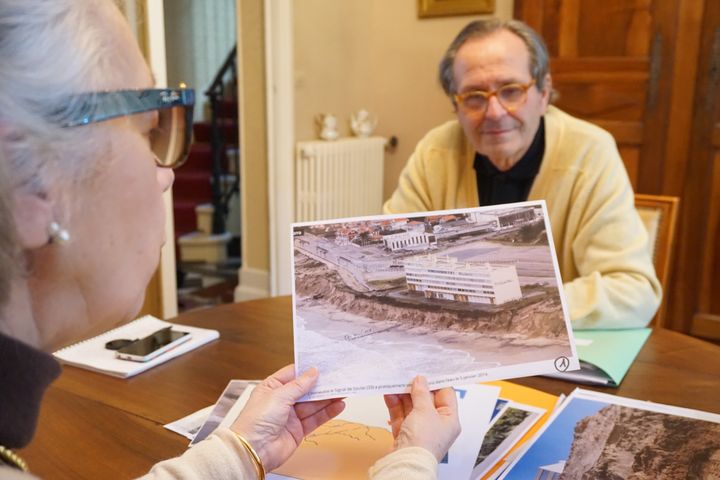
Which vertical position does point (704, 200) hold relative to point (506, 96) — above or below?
below

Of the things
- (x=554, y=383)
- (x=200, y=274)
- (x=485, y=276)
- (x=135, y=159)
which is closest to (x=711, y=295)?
(x=554, y=383)

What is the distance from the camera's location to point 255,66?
3326 mm

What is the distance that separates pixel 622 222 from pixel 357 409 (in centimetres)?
85

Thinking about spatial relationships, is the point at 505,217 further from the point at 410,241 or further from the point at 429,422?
the point at 429,422

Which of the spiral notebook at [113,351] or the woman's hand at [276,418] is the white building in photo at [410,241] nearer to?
the woman's hand at [276,418]

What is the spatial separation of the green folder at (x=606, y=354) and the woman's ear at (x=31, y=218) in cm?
81

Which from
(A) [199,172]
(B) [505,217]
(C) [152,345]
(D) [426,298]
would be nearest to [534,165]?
(B) [505,217]

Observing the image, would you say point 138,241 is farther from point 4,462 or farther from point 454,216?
point 454,216

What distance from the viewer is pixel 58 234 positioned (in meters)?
0.58

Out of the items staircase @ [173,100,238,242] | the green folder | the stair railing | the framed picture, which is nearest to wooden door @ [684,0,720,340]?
the framed picture

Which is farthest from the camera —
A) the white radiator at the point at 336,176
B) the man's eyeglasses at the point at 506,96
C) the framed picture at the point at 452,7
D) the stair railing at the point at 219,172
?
the stair railing at the point at 219,172

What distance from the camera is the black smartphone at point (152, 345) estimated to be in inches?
44.0

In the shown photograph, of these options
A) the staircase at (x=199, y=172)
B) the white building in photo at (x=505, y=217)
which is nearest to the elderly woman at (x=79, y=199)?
the white building in photo at (x=505, y=217)

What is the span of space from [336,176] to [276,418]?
269cm
